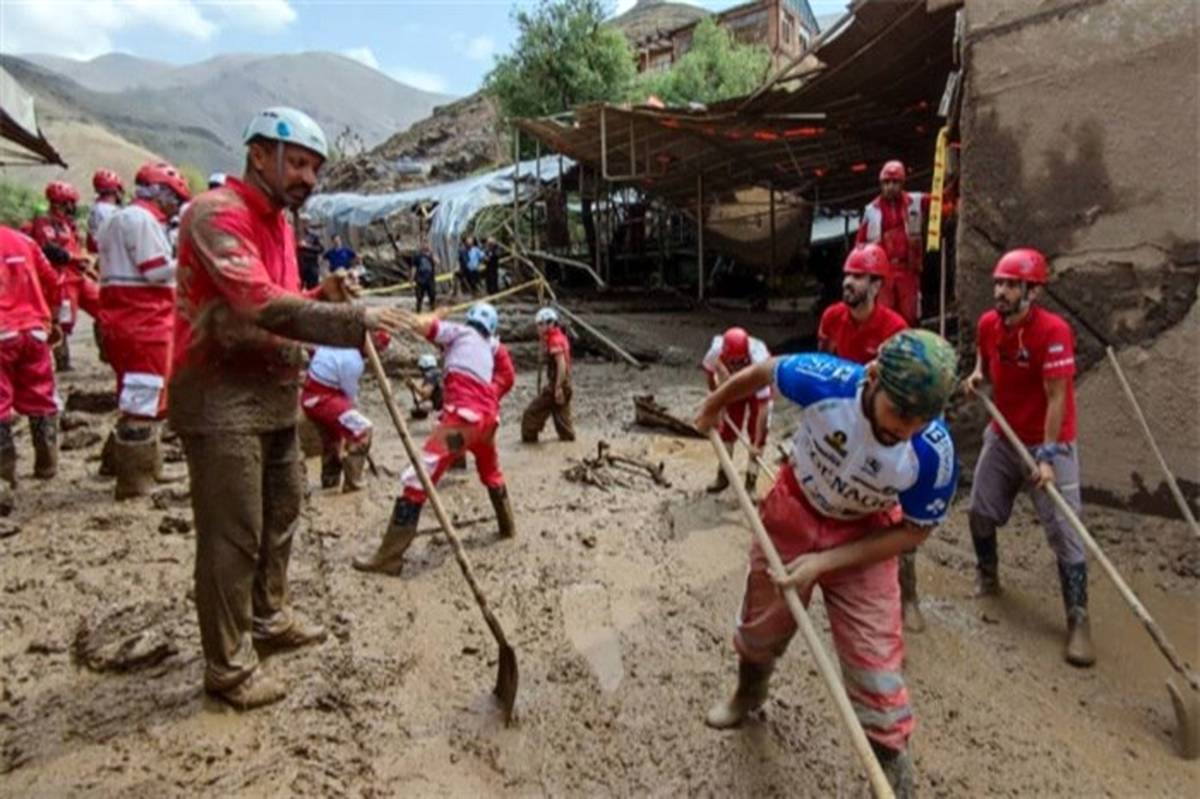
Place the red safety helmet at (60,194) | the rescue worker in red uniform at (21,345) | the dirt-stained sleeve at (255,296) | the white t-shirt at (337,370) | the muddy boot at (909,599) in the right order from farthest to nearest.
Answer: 1. the red safety helmet at (60,194)
2. the white t-shirt at (337,370)
3. the rescue worker in red uniform at (21,345)
4. the muddy boot at (909,599)
5. the dirt-stained sleeve at (255,296)

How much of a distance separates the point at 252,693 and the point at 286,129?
2.03m

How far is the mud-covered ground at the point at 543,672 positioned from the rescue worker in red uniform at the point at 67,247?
2372mm

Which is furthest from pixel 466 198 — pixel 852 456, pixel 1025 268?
pixel 852 456

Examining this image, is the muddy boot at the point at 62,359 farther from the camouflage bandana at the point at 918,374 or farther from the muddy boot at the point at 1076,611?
the muddy boot at the point at 1076,611

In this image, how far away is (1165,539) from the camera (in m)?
4.76

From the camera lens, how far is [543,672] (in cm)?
331

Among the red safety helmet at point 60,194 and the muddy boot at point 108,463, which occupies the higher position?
the red safety helmet at point 60,194

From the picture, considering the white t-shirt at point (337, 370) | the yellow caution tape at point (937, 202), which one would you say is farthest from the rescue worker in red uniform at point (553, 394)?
the yellow caution tape at point (937, 202)

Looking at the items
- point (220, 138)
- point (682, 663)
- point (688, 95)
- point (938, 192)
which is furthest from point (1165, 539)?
point (220, 138)

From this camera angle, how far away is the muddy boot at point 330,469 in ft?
18.7

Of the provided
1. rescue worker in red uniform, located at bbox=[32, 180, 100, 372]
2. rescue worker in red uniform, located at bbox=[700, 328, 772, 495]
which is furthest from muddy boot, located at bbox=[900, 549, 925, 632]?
rescue worker in red uniform, located at bbox=[32, 180, 100, 372]

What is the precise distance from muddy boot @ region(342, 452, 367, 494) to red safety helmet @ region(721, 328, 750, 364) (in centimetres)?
286

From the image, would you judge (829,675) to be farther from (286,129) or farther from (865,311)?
(865,311)

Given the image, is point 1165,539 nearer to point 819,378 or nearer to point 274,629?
point 819,378
